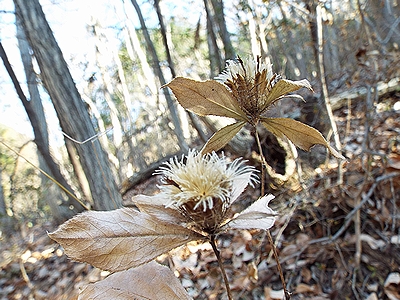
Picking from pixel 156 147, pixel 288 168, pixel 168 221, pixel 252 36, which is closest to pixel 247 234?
pixel 288 168

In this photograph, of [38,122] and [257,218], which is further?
[38,122]

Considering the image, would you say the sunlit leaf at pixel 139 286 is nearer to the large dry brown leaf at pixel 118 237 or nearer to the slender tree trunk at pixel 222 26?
the large dry brown leaf at pixel 118 237

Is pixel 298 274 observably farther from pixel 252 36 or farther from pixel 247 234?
pixel 252 36

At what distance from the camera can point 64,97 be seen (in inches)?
83.4

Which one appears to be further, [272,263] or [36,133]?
[36,133]

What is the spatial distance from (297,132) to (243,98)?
0.08 metres

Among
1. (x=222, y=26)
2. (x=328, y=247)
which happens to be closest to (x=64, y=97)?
(x=222, y=26)

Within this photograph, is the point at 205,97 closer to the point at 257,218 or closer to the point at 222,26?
the point at 257,218

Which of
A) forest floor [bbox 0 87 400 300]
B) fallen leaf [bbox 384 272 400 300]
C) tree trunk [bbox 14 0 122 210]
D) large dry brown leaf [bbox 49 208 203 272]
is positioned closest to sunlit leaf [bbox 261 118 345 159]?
large dry brown leaf [bbox 49 208 203 272]

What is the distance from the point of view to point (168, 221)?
35cm

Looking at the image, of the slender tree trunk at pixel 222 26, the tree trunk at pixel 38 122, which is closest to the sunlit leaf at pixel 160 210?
the slender tree trunk at pixel 222 26

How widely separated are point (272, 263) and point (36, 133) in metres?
2.88

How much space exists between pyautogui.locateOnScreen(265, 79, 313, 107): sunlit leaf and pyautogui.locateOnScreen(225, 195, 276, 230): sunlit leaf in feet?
0.40

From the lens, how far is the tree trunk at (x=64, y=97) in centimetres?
208
